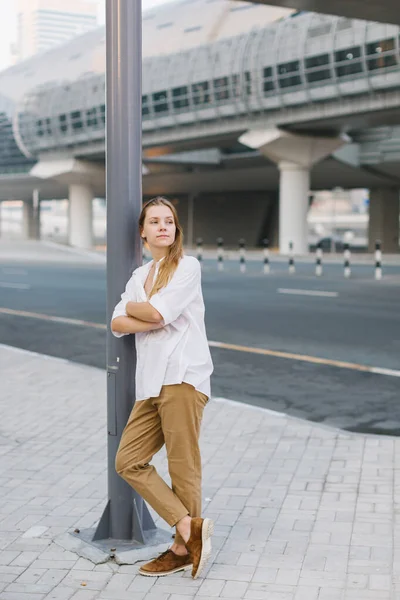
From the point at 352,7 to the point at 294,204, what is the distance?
31.2 meters

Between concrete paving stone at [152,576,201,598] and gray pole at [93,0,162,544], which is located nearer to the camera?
concrete paving stone at [152,576,201,598]

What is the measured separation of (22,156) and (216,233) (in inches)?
782

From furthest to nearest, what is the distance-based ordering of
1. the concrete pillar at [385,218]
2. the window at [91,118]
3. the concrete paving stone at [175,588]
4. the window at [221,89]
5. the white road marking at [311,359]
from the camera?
1. the concrete pillar at [385,218]
2. the window at [91,118]
3. the window at [221,89]
4. the white road marking at [311,359]
5. the concrete paving stone at [175,588]

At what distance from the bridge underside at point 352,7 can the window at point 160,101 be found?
37501mm

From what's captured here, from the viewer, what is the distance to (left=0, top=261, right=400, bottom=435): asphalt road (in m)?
8.05

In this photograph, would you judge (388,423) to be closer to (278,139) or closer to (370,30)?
(370,30)

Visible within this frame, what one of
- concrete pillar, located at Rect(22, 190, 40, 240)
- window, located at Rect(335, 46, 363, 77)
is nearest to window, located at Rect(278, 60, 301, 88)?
window, located at Rect(335, 46, 363, 77)

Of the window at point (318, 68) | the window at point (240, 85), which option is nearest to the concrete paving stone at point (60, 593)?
the window at point (318, 68)

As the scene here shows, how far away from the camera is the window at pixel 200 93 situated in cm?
5156

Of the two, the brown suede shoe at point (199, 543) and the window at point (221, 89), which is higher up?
the window at point (221, 89)

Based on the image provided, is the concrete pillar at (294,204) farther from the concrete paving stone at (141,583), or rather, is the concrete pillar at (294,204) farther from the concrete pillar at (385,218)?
the concrete paving stone at (141,583)

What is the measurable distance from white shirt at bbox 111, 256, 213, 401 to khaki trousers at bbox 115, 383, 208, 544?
55 millimetres

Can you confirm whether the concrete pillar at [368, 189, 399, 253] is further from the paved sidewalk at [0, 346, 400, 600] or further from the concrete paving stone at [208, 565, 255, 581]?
the concrete paving stone at [208, 565, 255, 581]

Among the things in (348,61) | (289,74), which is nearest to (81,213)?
(289,74)
